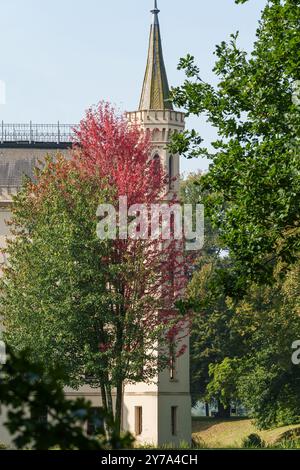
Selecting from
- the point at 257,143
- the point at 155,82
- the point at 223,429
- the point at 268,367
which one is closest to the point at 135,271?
the point at 257,143

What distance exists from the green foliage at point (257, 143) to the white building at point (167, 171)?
28515mm

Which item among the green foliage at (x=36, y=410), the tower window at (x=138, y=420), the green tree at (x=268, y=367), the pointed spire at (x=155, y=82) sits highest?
the pointed spire at (x=155, y=82)

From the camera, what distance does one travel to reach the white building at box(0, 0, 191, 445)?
63812 mm

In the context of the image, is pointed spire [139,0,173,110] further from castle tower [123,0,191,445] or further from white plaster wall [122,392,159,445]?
white plaster wall [122,392,159,445]

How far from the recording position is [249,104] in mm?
33969

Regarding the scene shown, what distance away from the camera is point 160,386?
64438mm

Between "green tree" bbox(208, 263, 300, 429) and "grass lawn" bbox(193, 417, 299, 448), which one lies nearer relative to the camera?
"green tree" bbox(208, 263, 300, 429)

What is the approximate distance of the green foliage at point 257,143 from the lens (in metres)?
31.5

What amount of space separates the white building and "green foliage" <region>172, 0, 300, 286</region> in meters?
28.5

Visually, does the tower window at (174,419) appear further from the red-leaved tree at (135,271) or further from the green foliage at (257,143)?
the green foliage at (257,143)

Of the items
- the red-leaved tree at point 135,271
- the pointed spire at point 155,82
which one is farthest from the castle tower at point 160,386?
the red-leaved tree at point 135,271

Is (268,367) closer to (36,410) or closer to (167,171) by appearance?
(167,171)

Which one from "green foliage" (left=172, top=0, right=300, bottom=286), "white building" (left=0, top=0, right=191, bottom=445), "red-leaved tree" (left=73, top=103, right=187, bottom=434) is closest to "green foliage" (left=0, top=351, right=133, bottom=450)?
"green foliage" (left=172, top=0, right=300, bottom=286)

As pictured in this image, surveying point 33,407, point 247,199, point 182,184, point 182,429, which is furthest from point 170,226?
point 182,184
